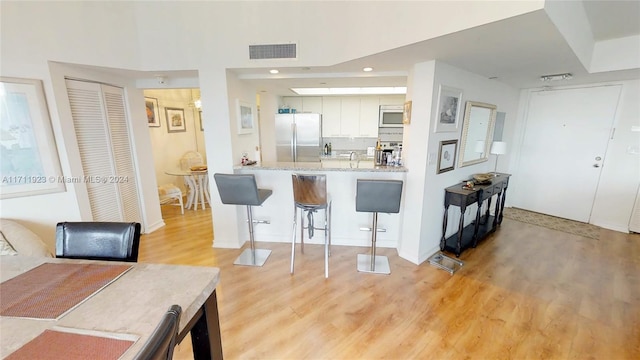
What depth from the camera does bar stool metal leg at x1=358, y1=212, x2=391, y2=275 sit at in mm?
2715

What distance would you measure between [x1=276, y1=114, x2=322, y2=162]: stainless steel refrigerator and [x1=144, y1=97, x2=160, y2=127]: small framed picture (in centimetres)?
223

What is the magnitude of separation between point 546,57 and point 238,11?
2.97 m

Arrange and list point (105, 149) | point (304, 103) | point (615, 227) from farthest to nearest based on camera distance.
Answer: point (304, 103), point (615, 227), point (105, 149)

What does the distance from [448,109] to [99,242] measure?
10.3 ft

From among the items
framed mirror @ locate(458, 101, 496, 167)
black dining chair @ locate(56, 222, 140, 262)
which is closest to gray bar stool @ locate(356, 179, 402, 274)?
framed mirror @ locate(458, 101, 496, 167)

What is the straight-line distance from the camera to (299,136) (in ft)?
17.0

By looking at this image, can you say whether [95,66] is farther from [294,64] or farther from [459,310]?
[459,310]

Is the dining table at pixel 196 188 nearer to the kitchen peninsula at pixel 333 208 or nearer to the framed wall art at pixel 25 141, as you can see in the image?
the kitchen peninsula at pixel 333 208

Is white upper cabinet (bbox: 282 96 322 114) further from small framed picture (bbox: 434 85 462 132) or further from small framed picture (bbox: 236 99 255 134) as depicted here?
small framed picture (bbox: 434 85 462 132)

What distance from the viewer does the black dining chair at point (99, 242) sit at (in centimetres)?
139

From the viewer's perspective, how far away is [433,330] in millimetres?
1953

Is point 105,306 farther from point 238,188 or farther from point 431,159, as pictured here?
point 431,159

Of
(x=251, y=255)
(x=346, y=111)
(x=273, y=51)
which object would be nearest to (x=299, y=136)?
(x=346, y=111)

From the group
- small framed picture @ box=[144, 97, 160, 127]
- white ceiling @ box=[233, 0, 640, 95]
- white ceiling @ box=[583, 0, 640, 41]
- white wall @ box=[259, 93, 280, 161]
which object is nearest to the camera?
white ceiling @ box=[233, 0, 640, 95]
